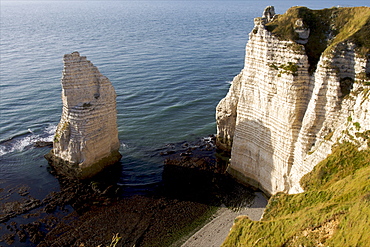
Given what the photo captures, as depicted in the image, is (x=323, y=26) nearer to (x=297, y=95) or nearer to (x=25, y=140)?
(x=297, y=95)

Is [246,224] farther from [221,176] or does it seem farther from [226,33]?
[226,33]

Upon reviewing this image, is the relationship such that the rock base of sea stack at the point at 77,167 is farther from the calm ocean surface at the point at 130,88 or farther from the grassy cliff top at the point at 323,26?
the grassy cliff top at the point at 323,26

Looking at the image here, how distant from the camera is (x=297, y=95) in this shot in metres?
20.7

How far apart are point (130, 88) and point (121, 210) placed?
28.8m

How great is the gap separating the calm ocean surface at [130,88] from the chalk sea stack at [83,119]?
249 centimetres

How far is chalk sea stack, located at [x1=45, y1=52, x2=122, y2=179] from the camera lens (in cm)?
2627

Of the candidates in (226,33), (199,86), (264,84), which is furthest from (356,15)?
(226,33)

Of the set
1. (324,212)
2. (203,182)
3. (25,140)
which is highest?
(324,212)

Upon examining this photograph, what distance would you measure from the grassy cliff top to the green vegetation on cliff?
689 cm

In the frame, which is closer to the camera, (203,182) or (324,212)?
(324,212)

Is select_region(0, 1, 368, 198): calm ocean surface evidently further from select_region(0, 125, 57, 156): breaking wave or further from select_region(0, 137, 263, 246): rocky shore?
select_region(0, 137, 263, 246): rocky shore

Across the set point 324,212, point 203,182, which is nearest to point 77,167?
point 203,182

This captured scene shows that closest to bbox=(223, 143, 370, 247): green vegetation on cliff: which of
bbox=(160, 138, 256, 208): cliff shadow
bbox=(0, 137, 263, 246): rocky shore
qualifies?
bbox=(0, 137, 263, 246): rocky shore

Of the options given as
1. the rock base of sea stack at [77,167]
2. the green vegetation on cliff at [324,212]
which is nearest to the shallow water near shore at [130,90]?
the rock base of sea stack at [77,167]
